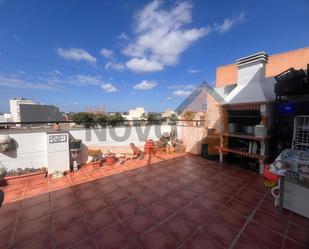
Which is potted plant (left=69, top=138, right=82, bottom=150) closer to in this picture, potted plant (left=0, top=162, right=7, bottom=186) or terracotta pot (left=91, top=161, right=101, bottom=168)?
terracotta pot (left=91, top=161, right=101, bottom=168)

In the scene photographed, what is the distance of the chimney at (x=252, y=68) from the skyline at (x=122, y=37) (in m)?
0.38

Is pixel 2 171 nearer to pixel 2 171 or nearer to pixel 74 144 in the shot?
pixel 2 171

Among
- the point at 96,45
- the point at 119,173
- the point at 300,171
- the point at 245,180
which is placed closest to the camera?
the point at 300,171

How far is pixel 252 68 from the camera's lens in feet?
12.1

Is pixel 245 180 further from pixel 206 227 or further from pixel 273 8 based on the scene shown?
pixel 273 8

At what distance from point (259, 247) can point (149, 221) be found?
1115 mm

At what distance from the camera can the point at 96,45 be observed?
23.2ft

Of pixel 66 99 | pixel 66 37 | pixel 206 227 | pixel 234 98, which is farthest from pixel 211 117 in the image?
pixel 66 99

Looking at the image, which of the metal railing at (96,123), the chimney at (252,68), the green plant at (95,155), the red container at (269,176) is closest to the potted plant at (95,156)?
the green plant at (95,155)

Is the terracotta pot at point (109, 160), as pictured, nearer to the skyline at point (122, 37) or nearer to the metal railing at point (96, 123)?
the metal railing at point (96, 123)

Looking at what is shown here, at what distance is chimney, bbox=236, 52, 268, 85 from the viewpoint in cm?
354

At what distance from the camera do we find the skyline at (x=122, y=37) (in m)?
3.90

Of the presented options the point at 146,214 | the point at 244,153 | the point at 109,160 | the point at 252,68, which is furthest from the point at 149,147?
the point at 252,68

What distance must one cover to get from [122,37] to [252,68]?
4.82 meters
